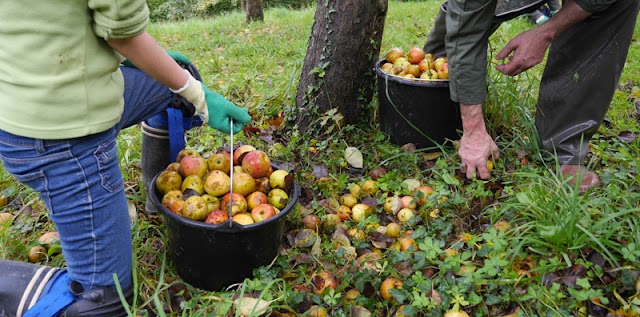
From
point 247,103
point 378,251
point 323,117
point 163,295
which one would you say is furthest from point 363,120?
point 163,295

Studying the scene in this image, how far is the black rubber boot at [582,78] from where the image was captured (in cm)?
246

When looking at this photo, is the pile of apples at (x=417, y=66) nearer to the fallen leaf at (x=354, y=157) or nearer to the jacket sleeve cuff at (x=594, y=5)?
the fallen leaf at (x=354, y=157)

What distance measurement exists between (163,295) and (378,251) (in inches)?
35.7

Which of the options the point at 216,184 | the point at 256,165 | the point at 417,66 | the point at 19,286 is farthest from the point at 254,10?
the point at 19,286

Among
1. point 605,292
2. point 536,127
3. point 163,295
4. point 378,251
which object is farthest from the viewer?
point 536,127

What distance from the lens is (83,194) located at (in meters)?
1.62

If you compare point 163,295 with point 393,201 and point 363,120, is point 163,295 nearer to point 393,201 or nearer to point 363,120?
point 393,201

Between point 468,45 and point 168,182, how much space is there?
1.54 m

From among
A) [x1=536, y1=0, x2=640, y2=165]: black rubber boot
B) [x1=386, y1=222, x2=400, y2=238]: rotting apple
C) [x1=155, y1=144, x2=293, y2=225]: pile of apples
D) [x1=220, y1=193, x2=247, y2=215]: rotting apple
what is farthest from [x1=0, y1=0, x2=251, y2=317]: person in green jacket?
[x1=536, y1=0, x2=640, y2=165]: black rubber boot

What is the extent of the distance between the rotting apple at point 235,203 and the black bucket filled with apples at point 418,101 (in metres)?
1.20

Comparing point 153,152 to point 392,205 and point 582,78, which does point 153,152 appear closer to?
point 392,205

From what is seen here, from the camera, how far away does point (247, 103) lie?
3.46 meters

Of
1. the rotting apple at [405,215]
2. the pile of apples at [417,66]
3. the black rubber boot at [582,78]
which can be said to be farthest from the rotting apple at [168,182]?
the black rubber boot at [582,78]

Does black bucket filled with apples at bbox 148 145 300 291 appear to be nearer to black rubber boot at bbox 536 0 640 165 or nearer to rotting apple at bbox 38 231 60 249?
rotting apple at bbox 38 231 60 249
